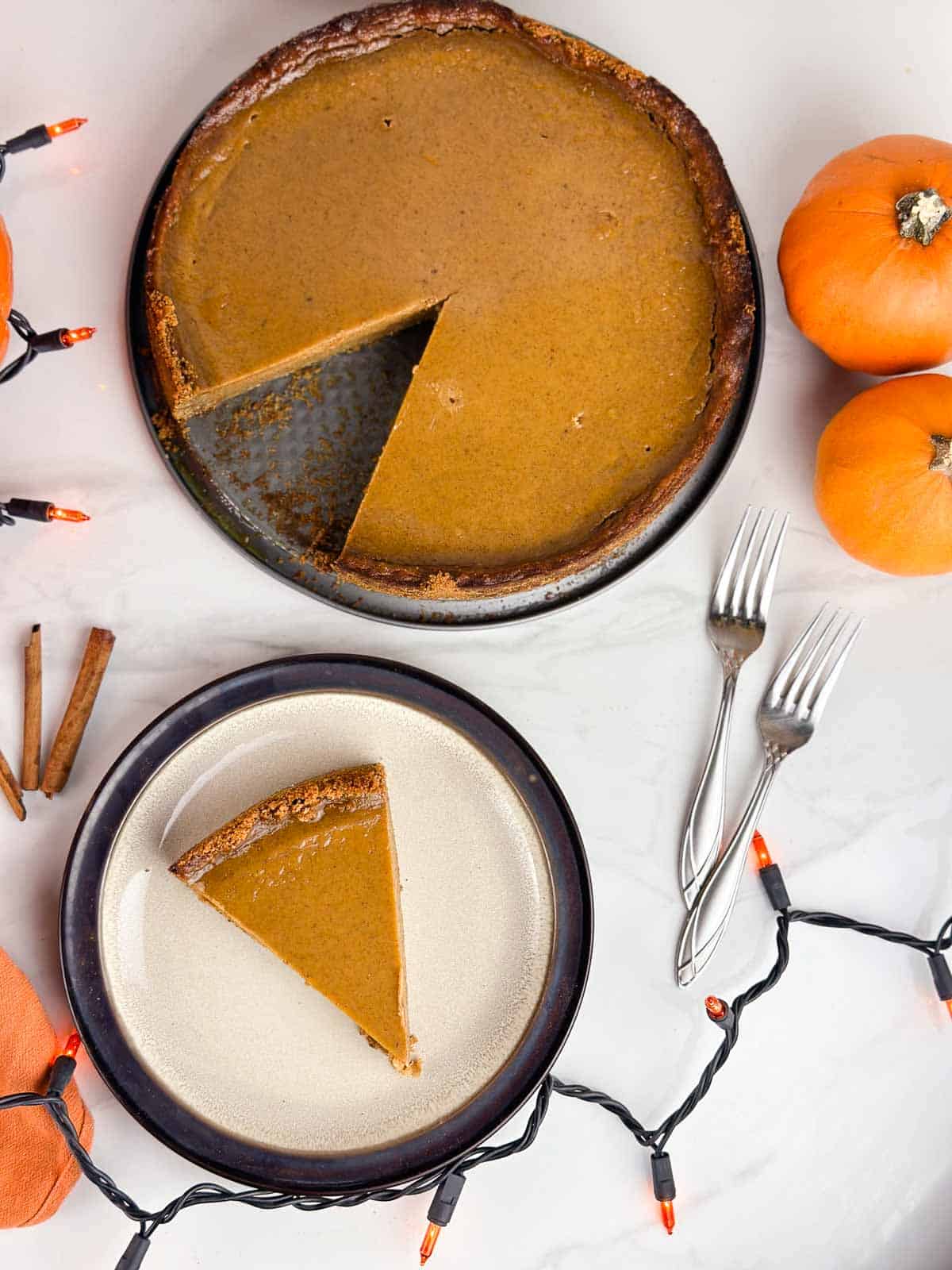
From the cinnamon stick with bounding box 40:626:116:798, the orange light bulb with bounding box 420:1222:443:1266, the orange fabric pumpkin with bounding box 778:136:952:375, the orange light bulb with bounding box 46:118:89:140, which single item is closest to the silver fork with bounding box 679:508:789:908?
the orange fabric pumpkin with bounding box 778:136:952:375

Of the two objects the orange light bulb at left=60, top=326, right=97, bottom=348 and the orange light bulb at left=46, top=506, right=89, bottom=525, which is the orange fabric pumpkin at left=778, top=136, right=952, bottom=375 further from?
the orange light bulb at left=46, top=506, right=89, bottom=525

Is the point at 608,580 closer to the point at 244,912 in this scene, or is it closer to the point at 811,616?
the point at 811,616

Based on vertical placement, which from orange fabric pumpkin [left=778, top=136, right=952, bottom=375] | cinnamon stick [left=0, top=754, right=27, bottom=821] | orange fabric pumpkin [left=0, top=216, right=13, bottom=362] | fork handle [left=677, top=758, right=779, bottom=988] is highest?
orange fabric pumpkin [left=0, top=216, right=13, bottom=362]

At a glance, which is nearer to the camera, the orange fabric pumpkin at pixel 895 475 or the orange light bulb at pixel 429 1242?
the orange fabric pumpkin at pixel 895 475

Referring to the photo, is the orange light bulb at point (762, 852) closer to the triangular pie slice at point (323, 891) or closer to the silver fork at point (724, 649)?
the silver fork at point (724, 649)

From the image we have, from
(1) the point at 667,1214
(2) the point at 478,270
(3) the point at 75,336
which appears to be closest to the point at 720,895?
(1) the point at 667,1214

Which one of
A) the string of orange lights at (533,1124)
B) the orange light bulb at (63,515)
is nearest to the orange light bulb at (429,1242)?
the string of orange lights at (533,1124)

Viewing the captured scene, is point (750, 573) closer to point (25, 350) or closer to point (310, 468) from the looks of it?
point (310, 468)
